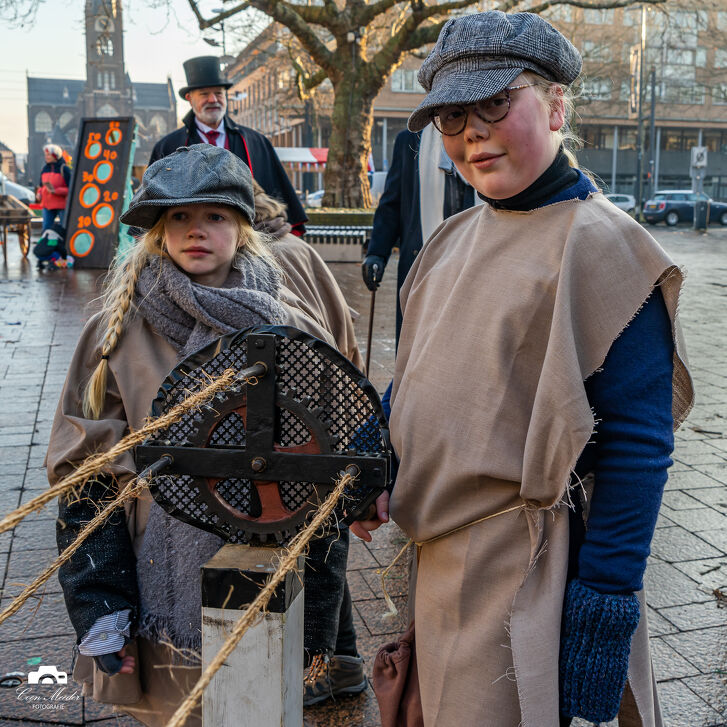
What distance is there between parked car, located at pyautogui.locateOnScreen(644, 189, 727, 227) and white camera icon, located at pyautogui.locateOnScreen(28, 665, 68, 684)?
35.0 m

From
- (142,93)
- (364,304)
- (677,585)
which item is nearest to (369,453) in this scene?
(677,585)

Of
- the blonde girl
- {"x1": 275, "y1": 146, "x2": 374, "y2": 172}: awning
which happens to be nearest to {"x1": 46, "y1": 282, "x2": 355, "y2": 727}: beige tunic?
the blonde girl

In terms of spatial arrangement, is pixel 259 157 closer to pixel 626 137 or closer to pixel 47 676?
pixel 47 676

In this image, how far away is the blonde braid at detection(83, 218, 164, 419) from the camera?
195cm

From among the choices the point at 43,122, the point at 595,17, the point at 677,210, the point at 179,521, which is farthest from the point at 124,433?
the point at 43,122

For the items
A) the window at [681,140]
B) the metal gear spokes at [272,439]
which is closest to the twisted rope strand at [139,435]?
the metal gear spokes at [272,439]

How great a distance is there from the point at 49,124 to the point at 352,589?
11325 centimetres

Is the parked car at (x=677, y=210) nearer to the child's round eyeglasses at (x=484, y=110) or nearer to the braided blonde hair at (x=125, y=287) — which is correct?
the braided blonde hair at (x=125, y=287)

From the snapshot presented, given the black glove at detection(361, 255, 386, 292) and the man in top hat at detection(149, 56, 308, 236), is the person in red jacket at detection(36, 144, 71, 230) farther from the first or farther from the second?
the black glove at detection(361, 255, 386, 292)

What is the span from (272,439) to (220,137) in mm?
4085

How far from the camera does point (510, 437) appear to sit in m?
1.52

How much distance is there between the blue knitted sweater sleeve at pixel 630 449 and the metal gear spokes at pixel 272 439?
0.40 m

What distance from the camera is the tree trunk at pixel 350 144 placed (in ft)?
59.3

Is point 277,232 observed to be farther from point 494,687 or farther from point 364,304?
point 364,304
